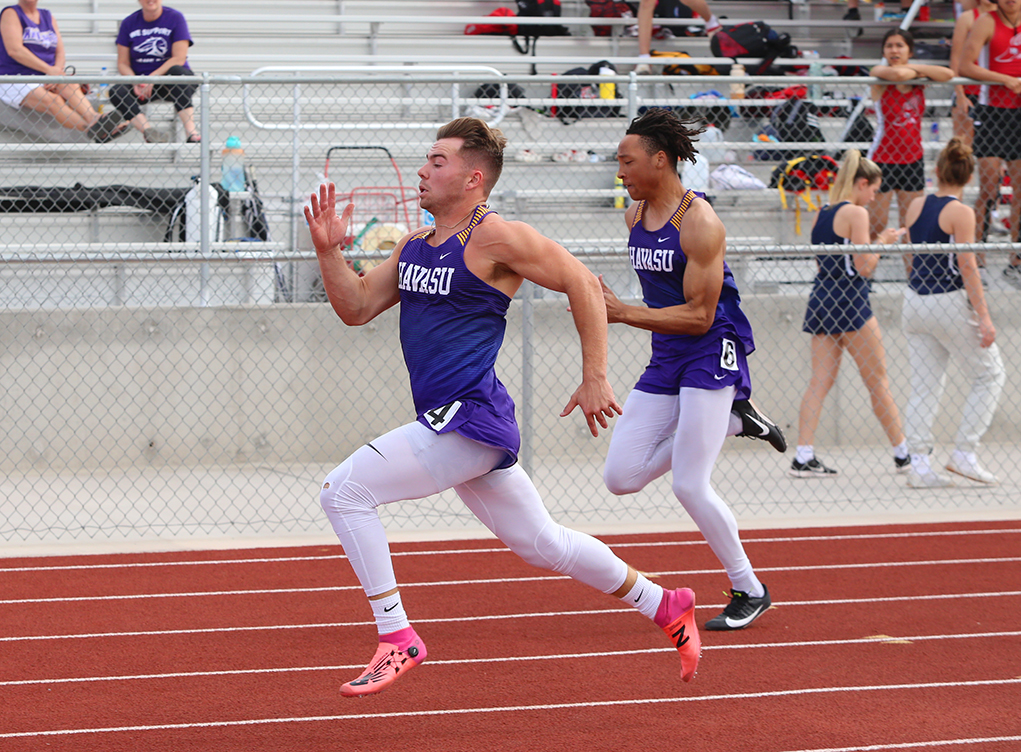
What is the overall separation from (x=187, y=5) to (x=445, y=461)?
10.9 meters

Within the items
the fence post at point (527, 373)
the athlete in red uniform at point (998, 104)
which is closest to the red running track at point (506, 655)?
the fence post at point (527, 373)

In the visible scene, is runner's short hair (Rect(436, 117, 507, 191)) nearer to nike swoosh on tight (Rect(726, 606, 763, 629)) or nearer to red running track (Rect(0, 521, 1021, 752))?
red running track (Rect(0, 521, 1021, 752))

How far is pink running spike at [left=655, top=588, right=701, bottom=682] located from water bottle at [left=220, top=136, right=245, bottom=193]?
228 inches

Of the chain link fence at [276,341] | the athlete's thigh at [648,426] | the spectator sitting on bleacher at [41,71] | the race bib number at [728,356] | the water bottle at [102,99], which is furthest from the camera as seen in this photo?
the water bottle at [102,99]

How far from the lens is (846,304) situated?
23.3 ft

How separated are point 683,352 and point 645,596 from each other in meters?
1.06

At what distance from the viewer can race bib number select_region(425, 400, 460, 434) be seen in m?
3.28

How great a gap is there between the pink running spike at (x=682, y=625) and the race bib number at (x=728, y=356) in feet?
3.22

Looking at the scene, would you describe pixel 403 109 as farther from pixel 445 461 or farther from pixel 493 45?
pixel 445 461

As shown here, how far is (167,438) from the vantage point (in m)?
7.88

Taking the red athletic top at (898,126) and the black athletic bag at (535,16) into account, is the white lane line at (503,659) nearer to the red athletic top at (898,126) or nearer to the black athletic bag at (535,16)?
the red athletic top at (898,126)

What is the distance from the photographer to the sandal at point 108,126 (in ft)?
26.8

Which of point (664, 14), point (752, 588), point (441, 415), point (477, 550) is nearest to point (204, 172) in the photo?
point (477, 550)

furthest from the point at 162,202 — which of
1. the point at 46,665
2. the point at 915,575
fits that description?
the point at 915,575
